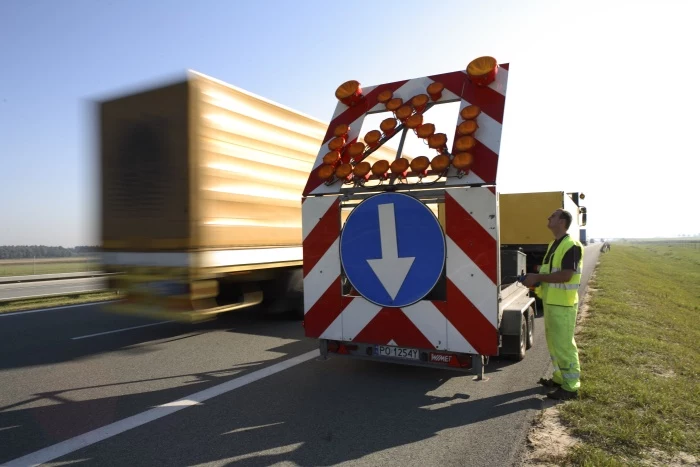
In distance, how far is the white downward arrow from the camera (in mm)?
4730

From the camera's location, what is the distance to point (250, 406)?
4.38 metres

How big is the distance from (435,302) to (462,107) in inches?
76.6

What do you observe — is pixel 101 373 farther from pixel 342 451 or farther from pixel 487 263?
pixel 487 263

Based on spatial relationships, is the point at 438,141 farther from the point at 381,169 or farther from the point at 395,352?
the point at 395,352

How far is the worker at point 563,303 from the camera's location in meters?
4.55

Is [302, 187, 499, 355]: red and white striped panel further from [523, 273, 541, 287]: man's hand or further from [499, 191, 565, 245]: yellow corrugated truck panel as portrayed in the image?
[499, 191, 565, 245]: yellow corrugated truck panel

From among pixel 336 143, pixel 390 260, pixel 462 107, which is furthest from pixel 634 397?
pixel 336 143

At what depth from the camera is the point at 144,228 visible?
6.46 meters

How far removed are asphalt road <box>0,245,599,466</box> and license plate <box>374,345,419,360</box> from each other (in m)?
0.37

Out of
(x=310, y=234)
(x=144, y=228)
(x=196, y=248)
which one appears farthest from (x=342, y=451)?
(x=144, y=228)

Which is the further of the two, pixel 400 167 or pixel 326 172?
pixel 326 172

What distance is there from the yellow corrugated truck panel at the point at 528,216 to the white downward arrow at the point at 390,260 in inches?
295

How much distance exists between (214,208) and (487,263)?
3.57 metres

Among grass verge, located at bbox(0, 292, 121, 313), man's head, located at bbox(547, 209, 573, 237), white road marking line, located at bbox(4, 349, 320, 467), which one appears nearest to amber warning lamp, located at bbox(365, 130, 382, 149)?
man's head, located at bbox(547, 209, 573, 237)
